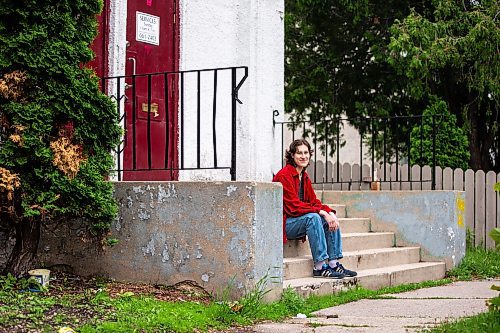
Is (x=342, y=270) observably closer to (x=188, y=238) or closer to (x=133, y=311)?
(x=188, y=238)

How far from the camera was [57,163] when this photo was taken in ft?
20.1

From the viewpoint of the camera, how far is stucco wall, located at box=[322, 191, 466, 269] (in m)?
9.72

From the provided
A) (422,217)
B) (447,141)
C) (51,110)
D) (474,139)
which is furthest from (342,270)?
(474,139)

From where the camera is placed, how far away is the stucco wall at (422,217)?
9.72 m

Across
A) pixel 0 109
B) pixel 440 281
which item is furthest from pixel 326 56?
pixel 0 109

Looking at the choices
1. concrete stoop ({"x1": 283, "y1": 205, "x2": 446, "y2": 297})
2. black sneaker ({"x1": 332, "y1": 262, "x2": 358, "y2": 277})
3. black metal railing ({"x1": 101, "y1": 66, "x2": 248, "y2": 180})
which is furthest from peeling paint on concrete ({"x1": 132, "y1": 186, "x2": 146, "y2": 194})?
black sneaker ({"x1": 332, "y1": 262, "x2": 358, "y2": 277})

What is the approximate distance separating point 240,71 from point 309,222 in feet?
10.2

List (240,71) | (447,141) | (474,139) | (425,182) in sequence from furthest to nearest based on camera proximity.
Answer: (474,139), (447,141), (425,182), (240,71)

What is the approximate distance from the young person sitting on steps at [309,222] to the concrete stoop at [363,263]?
0.46 feet

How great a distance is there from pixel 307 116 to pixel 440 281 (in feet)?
26.9

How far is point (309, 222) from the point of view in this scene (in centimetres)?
774

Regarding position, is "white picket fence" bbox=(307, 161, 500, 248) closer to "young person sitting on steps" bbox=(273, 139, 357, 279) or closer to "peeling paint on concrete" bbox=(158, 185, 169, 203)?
"young person sitting on steps" bbox=(273, 139, 357, 279)

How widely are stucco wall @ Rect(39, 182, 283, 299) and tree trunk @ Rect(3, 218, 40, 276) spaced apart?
1.77ft

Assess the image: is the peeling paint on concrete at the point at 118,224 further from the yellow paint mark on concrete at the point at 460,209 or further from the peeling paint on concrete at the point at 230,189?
the yellow paint mark on concrete at the point at 460,209
